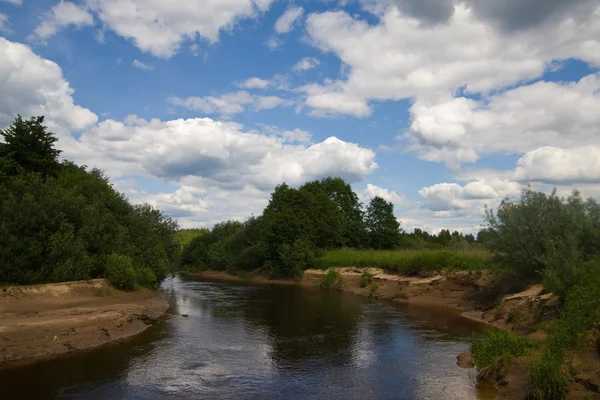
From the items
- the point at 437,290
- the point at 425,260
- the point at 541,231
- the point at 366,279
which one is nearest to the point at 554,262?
the point at 541,231

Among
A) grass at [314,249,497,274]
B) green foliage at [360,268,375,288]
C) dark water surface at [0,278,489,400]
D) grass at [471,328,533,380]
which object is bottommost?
dark water surface at [0,278,489,400]

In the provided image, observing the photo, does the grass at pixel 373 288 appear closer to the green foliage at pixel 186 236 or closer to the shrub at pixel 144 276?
the shrub at pixel 144 276

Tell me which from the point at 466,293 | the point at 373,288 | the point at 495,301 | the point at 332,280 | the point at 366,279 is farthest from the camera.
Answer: the point at 332,280

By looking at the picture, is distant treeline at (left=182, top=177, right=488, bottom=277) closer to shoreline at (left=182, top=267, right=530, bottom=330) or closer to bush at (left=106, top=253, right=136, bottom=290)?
shoreline at (left=182, top=267, right=530, bottom=330)

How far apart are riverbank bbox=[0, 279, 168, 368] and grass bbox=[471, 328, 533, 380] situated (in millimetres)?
15192

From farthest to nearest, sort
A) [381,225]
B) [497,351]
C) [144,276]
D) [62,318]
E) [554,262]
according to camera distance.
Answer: [381,225]
[144,276]
[554,262]
[62,318]
[497,351]

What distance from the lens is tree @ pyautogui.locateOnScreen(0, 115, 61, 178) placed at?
3272cm

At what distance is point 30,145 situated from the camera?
33469 mm

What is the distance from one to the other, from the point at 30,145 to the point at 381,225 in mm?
46892

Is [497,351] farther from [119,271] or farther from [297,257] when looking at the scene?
[297,257]

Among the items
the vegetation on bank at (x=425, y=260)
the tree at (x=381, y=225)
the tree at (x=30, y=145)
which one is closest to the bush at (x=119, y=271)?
the tree at (x=30, y=145)

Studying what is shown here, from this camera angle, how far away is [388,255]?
44844 mm

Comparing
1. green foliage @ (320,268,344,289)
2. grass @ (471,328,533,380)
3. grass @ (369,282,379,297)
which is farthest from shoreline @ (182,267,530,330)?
grass @ (471,328,533,380)

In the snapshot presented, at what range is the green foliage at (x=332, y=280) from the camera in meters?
46.3
